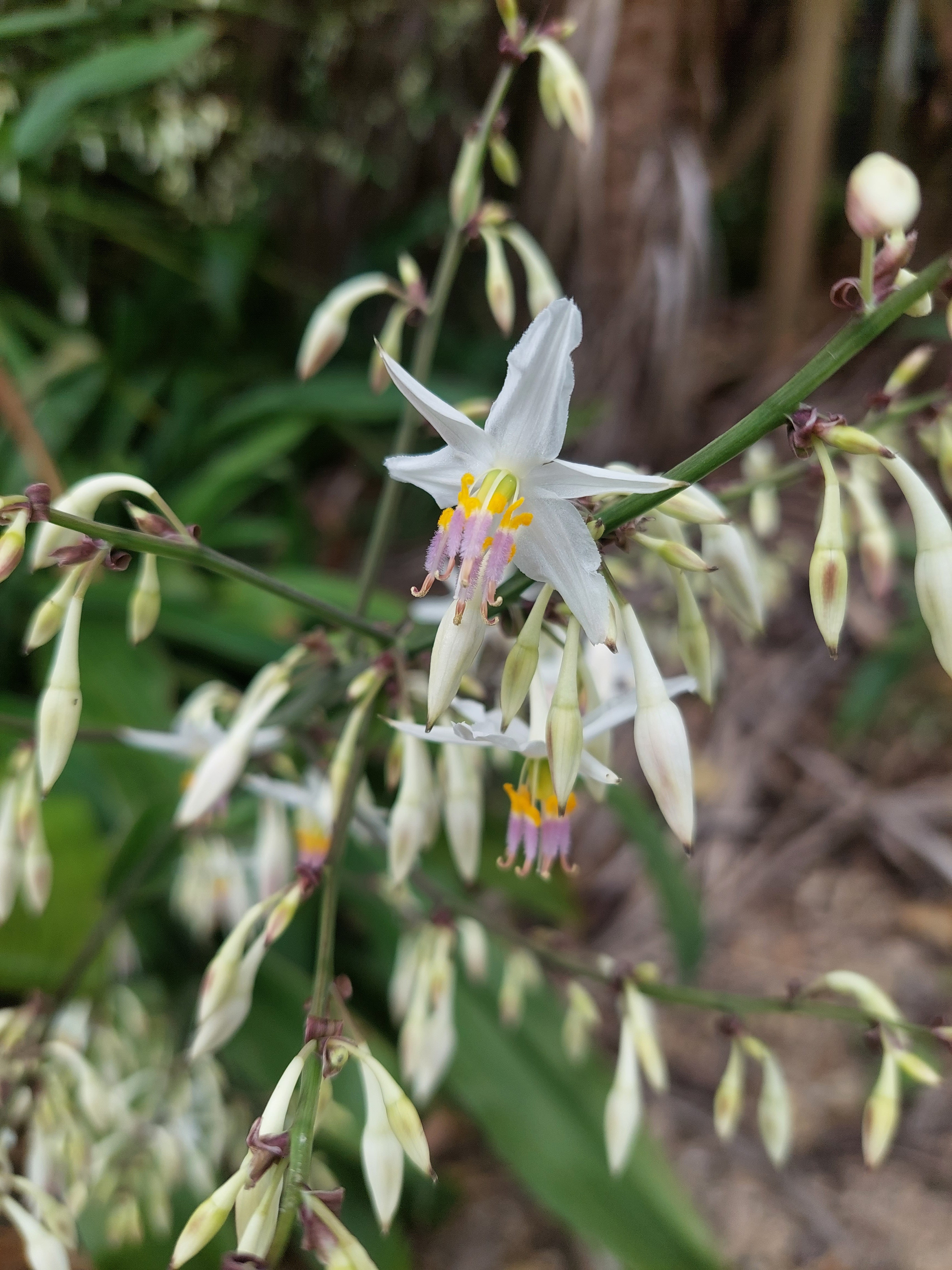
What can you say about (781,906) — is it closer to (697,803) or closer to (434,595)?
(697,803)

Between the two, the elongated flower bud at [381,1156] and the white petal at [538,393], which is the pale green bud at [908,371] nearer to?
the white petal at [538,393]

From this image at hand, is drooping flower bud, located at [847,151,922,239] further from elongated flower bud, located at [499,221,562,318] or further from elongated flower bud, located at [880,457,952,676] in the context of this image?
elongated flower bud, located at [499,221,562,318]

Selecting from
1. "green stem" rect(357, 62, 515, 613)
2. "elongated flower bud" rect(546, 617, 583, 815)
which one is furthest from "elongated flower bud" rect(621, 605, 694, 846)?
"green stem" rect(357, 62, 515, 613)

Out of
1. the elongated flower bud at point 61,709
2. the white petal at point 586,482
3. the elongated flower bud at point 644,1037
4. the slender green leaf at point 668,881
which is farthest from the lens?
the slender green leaf at point 668,881

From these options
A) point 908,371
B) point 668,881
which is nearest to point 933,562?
point 908,371

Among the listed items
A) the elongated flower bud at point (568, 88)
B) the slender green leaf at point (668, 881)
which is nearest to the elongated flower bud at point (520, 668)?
the elongated flower bud at point (568, 88)

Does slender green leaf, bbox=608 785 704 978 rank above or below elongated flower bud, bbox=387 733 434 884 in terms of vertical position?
below

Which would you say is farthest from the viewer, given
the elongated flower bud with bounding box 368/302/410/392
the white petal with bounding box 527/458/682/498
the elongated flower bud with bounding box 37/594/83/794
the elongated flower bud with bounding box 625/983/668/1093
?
the elongated flower bud with bounding box 368/302/410/392
